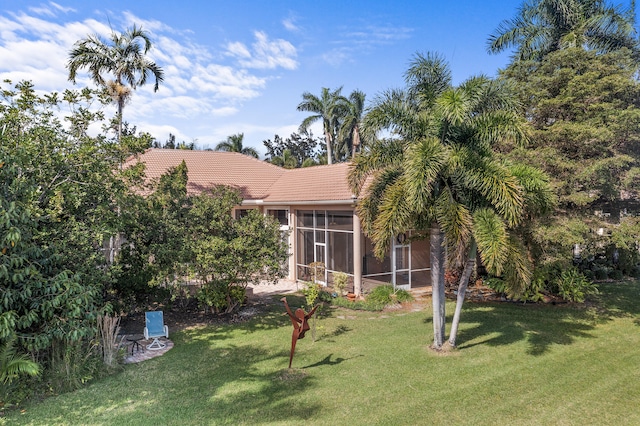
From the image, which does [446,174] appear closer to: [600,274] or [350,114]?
[600,274]

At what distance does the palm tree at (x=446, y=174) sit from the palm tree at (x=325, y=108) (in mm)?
29543

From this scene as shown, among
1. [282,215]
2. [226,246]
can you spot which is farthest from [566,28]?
[226,246]

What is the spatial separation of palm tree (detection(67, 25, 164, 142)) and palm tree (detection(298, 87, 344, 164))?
21.8 m

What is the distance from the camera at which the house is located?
625 inches

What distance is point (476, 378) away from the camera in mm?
7805

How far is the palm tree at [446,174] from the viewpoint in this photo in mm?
7891

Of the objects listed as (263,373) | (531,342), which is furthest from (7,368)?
(531,342)

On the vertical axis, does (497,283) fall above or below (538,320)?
above

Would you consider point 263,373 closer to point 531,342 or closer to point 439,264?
point 439,264

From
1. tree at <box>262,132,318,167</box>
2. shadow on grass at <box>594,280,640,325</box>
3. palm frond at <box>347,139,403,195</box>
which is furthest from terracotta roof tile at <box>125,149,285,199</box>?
tree at <box>262,132,318,167</box>

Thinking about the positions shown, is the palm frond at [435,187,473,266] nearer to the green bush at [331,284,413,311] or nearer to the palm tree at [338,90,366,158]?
the green bush at [331,284,413,311]

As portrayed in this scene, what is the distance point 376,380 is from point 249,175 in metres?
18.0

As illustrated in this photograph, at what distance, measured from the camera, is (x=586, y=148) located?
11.8m

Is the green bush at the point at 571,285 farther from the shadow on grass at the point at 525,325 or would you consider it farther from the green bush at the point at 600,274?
the green bush at the point at 600,274
